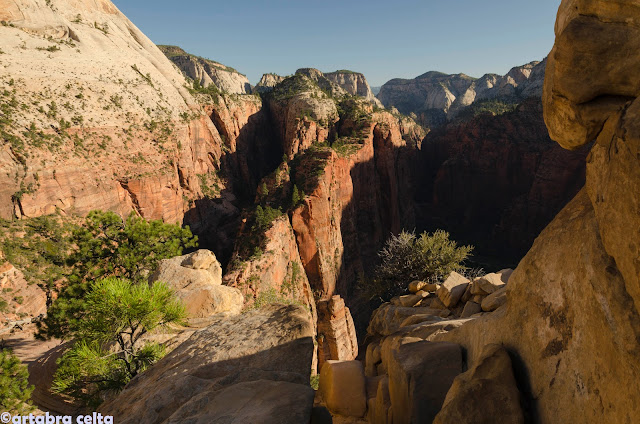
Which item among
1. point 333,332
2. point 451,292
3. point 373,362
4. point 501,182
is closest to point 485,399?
point 373,362

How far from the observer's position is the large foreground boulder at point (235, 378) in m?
6.05

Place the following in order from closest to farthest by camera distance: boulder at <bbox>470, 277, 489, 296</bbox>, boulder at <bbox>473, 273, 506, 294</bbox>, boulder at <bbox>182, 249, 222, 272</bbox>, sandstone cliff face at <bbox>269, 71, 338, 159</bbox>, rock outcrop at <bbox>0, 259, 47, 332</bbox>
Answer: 1. boulder at <bbox>473, 273, 506, 294</bbox>
2. boulder at <bbox>470, 277, 489, 296</bbox>
3. boulder at <bbox>182, 249, 222, 272</bbox>
4. rock outcrop at <bbox>0, 259, 47, 332</bbox>
5. sandstone cliff face at <bbox>269, 71, 338, 159</bbox>

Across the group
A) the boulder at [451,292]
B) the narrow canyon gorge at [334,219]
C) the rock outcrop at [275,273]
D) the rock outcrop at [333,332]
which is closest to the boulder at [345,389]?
the narrow canyon gorge at [334,219]

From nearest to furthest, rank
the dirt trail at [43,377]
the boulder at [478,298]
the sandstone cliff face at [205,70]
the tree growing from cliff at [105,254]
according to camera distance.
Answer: the boulder at [478,298] → the tree growing from cliff at [105,254] → the dirt trail at [43,377] → the sandstone cliff face at [205,70]

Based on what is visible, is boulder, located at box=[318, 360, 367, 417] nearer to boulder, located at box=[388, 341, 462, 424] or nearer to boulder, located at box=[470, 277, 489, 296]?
boulder, located at box=[388, 341, 462, 424]

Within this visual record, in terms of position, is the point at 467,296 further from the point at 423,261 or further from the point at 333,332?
the point at 333,332

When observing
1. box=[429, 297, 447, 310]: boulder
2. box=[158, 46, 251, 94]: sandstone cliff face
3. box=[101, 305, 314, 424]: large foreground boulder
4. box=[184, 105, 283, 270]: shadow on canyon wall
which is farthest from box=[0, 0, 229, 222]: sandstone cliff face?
box=[158, 46, 251, 94]: sandstone cliff face

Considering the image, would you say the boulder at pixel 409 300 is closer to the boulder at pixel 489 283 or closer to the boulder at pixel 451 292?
the boulder at pixel 451 292

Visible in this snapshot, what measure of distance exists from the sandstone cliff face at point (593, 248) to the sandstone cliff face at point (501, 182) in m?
78.9

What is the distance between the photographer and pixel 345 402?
9.21 meters

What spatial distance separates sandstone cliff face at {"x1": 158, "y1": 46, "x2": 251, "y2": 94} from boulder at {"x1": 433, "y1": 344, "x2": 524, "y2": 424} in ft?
532

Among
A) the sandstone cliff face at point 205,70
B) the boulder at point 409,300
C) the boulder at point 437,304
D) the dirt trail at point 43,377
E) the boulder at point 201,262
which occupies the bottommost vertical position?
the dirt trail at point 43,377

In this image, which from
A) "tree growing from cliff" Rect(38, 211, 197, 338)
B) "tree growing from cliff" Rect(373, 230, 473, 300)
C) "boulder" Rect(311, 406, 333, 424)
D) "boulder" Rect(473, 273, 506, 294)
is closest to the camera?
"boulder" Rect(311, 406, 333, 424)

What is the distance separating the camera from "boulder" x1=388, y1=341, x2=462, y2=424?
6277 millimetres
